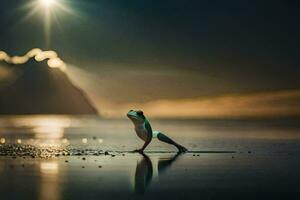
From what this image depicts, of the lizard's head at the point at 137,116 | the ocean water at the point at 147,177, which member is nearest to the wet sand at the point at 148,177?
the ocean water at the point at 147,177

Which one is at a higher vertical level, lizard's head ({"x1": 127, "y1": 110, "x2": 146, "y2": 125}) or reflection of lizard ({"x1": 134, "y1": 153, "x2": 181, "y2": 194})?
lizard's head ({"x1": 127, "y1": 110, "x2": 146, "y2": 125})

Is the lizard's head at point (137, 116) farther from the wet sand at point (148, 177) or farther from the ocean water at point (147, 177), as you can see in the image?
the wet sand at point (148, 177)

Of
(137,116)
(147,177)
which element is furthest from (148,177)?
(137,116)

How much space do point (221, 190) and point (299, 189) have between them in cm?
292

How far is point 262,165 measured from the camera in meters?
33.7

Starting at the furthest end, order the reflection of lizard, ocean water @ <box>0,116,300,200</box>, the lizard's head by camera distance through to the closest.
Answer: the lizard's head, the reflection of lizard, ocean water @ <box>0,116,300,200</box>

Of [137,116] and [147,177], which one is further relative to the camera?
[137,116]

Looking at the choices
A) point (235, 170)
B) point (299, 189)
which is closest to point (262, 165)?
point (235, 170)

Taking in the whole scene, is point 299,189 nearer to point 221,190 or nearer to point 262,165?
point 221,190

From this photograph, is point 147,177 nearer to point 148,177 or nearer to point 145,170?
point 148,177

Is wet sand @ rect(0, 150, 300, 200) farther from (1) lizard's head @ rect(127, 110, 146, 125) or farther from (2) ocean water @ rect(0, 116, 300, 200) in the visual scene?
(1) lizard's head @ rect(127, 110, 146, 125)

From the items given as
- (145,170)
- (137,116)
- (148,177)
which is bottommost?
(148,177)

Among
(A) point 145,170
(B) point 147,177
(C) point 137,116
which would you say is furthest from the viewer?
(C) point 137,116

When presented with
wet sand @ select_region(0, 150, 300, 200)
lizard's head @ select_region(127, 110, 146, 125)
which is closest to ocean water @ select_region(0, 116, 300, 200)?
wet sand @ select_region(0, 150, 300, 200)
